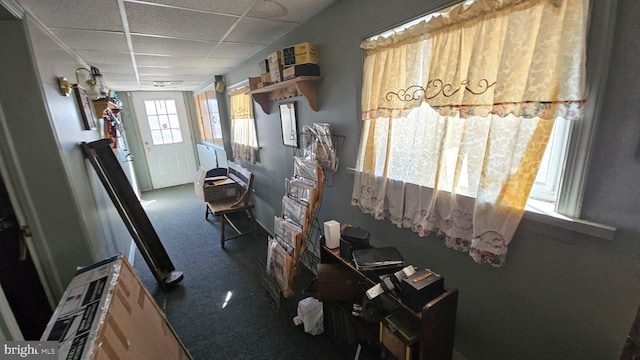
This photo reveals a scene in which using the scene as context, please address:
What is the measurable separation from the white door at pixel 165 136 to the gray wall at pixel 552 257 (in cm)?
524

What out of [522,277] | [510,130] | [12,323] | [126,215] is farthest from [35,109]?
[522,277]

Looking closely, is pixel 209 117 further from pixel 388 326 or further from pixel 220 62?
pixel 388 326

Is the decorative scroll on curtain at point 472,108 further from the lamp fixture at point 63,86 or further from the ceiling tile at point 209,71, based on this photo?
the ceiling tile at point 209,71

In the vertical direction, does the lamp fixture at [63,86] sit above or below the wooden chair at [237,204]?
above

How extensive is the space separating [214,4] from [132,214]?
1934mm

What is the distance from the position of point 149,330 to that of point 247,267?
1384 millimetres

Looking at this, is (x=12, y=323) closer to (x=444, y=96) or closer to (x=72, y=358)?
(x=72, y=358)

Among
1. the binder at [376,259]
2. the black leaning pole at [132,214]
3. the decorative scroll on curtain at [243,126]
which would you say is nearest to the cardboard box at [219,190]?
the decorative scroll on curtain at [243,126]

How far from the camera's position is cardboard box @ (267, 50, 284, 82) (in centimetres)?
199

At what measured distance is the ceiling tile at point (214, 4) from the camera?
145cm

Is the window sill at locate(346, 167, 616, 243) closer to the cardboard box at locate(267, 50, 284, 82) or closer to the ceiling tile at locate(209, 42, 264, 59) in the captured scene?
the cardboard box at locate(267, 50, 284, 82)

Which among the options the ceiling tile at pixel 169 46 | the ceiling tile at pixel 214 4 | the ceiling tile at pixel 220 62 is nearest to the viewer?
the ceiling tile at pixel 214 4

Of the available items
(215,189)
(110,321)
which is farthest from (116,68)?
(110,321)

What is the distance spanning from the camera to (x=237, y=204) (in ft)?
10.2
